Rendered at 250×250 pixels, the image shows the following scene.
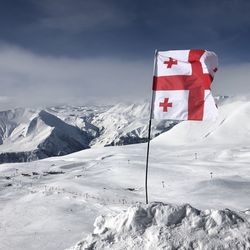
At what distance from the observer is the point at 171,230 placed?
1522cm

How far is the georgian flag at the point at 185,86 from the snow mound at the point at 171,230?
5.21m

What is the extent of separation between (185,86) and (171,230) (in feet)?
24.3

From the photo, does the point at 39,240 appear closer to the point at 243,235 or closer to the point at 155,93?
the point at 155,93

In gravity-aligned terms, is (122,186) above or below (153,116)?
below

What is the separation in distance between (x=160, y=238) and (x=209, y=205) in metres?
40.7

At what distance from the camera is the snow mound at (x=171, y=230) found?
14.6 m

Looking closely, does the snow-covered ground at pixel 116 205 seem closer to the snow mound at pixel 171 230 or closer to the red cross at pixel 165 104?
the snow mound at pixel 171 230

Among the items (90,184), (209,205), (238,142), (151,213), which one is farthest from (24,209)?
(238,142)

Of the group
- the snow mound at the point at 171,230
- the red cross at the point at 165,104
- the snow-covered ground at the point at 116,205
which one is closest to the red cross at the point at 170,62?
the red cross at the point at 165,104

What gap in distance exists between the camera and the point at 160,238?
1488 centimetres

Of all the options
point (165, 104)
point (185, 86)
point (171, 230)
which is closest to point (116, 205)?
point (165, 104)

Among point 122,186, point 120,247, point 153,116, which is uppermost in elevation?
point 153,116

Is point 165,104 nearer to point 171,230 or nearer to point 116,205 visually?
point 171,230

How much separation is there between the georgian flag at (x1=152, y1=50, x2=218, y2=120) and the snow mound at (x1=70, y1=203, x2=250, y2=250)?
521 centimetres
